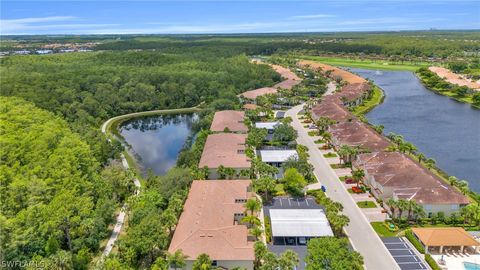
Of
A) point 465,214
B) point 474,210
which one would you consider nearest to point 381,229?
point 465,214

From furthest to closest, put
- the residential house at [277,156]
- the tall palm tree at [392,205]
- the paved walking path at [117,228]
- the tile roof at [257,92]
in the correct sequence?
1. the tile roof at [257,92]
2. the residential house at [277,156]
3. the tall palm tree at [392,205]
4. the paved walking path at [117,228]

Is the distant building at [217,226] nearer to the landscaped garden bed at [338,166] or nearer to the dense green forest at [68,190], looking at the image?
the dense green forest at [68,190]

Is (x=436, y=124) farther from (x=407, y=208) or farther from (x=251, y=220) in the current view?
(x=251, y=220)

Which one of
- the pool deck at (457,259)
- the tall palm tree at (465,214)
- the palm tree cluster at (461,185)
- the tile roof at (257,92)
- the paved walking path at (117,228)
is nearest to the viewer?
the pool deck at (457,259)

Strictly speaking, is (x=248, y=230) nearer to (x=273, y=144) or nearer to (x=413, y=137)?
(x=273, y=144)

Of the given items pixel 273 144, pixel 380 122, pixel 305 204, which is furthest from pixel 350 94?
pixel 305 204

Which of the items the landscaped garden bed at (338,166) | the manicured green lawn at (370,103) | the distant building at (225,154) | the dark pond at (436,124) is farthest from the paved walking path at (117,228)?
the manicured green lawn at (370,103)
